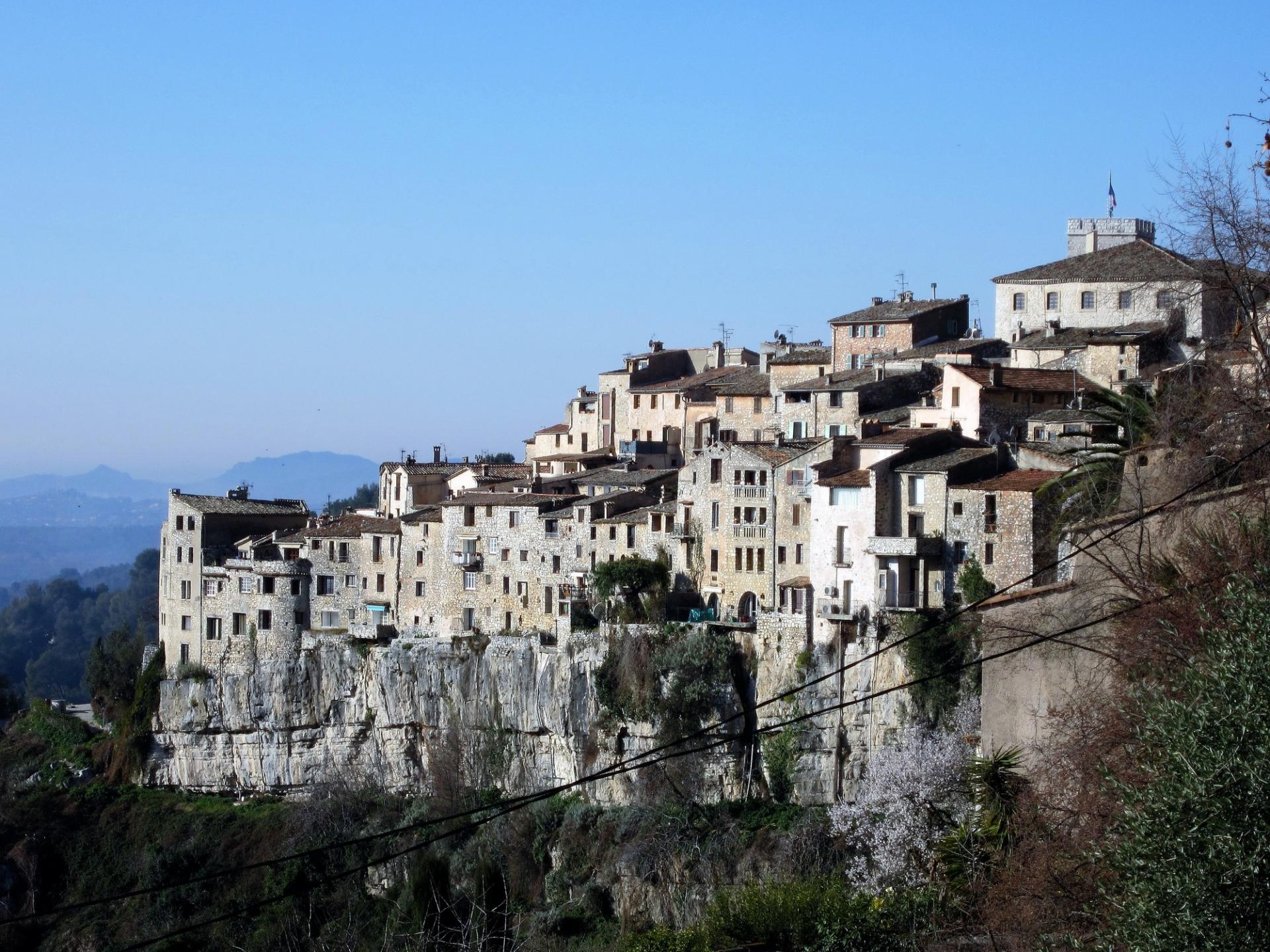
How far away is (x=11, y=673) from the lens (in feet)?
545

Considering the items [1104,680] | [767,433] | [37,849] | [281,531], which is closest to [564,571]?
[767,433]

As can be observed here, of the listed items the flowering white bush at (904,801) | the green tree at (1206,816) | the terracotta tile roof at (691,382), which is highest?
the terracotta tile roof at (691,382)

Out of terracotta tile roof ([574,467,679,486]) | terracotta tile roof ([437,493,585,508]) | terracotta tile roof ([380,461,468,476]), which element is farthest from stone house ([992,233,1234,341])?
terracotta tile roof ([380,461,468,476])

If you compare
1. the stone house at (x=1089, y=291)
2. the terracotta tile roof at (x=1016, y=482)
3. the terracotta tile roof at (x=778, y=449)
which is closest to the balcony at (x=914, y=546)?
the terracotta tile roof at (x=1016, y=482)

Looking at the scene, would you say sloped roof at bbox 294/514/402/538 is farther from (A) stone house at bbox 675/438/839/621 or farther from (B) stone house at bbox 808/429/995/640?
(B) stone house at bbox 808/429/995/640

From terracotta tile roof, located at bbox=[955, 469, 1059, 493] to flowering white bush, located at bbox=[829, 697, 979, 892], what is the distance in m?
5.50

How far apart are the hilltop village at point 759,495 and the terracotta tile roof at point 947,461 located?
3.8 inches

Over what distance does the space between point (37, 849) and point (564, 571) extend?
25472 mm

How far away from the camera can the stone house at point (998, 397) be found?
54656 millimetres

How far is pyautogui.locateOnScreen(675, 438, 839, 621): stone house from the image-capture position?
54.5 metres

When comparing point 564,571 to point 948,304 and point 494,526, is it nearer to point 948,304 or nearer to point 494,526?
point 494,526

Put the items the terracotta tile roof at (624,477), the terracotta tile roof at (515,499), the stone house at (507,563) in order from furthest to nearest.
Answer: the terracotta tile roof at (515,499) → the terracotta tile roof at (624,477) → the stone house at (507,563)

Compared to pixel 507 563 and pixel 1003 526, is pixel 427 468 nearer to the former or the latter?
pixel 507 563

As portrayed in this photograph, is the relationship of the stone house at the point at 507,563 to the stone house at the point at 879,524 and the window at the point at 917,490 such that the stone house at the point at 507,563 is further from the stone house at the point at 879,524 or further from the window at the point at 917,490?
the window at the point at 917,490
